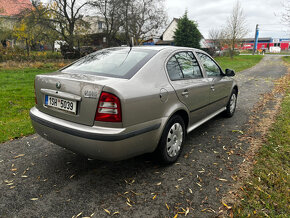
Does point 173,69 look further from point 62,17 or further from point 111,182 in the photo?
point 62,17

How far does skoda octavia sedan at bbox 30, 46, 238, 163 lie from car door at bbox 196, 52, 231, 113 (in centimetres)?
56

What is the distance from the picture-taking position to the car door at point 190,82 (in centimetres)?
306

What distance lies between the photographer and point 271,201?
2336 millimetres

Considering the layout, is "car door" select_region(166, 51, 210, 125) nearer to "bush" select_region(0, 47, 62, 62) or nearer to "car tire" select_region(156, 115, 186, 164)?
"car tire" select_region(156, 115, 186, 164)

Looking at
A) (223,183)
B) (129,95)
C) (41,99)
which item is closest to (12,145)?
(41,99)

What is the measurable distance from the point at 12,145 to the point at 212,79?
3715mm

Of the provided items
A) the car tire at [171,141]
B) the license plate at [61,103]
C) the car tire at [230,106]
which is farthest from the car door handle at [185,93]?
the car tire at [230,106]

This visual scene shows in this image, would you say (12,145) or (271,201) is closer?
(271,201)

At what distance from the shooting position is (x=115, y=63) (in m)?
2.86

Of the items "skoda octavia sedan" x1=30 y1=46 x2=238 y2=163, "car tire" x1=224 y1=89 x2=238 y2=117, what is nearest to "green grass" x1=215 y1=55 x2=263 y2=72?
"car tire" x1=224 y1=89 x2=238 y2=117

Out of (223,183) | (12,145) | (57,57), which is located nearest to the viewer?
(223,183)

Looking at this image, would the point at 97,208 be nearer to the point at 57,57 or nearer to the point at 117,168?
the point at 117,168

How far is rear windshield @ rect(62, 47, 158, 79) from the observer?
8.63ft

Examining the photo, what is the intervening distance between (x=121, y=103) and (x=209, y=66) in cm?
261
